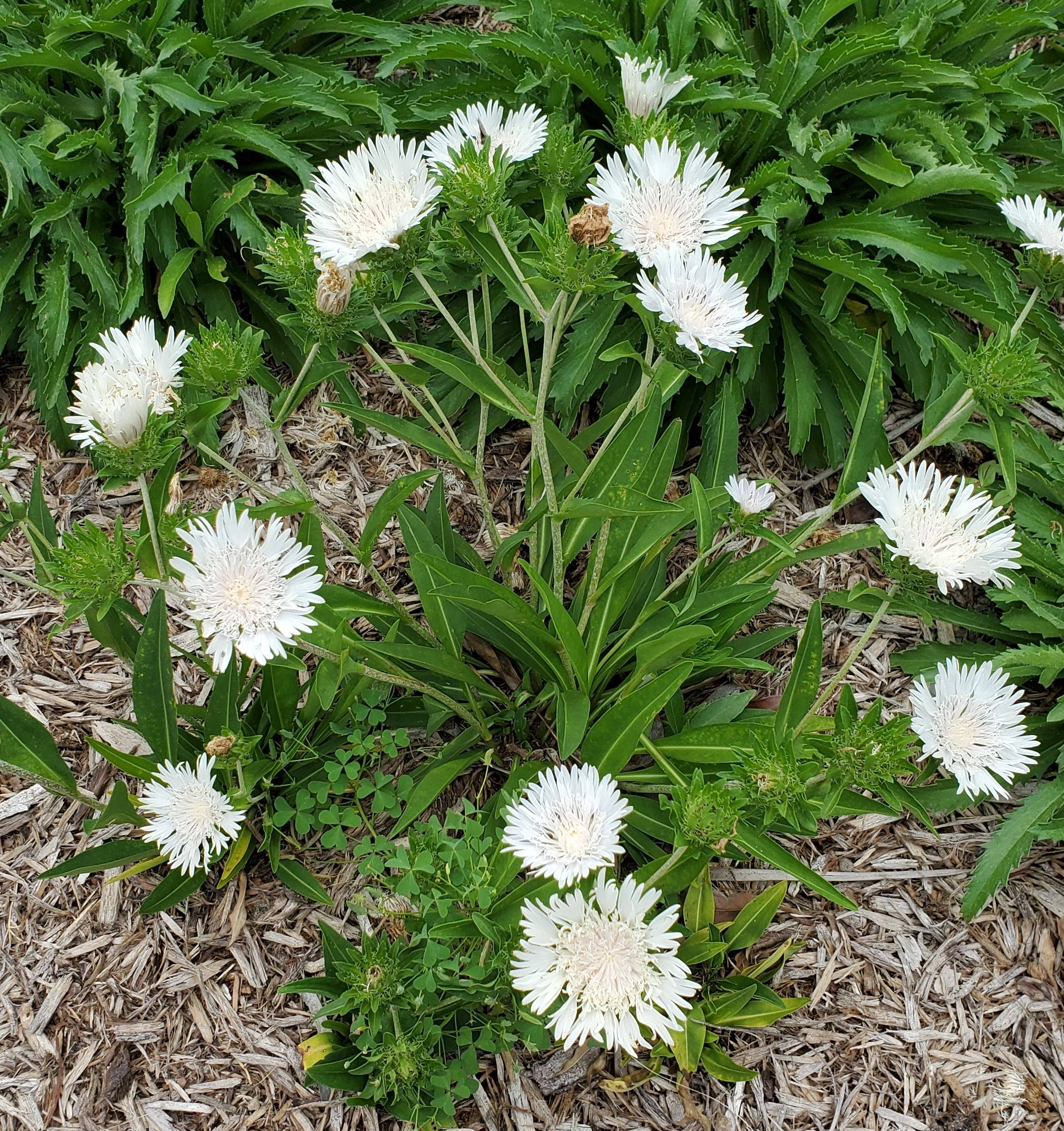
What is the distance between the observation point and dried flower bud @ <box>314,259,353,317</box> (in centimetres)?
170

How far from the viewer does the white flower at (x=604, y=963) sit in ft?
4.85

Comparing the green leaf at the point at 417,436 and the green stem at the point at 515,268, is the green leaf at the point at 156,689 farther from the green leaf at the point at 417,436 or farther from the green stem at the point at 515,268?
the green stem at the point at 515,268

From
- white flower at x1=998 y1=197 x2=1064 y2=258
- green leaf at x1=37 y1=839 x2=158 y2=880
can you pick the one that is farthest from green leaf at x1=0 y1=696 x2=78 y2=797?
white flower at x1=998 y1=197 x2=1064 y2=258

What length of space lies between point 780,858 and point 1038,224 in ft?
4.60

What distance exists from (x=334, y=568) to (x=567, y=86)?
148cm

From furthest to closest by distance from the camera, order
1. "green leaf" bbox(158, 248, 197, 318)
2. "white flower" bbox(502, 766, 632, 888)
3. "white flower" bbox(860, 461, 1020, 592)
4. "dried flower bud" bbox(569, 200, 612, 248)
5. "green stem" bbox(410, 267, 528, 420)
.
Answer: "green leaf" bbox(158, 248, 197, 318), "green stem" bbox(410, 267, 528, 420), "white flower" bbox(860, 461, 1020, 592), "dried flower bud" bbox(569, 200, 612, 248), "white flower" bbox(502, 766, 632, 888)

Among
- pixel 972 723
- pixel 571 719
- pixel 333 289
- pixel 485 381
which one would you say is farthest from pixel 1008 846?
pixel 333 289

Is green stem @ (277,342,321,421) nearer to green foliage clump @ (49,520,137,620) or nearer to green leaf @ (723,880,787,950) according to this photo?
green foliage clump @ (49,520,137,620)

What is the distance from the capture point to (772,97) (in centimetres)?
257

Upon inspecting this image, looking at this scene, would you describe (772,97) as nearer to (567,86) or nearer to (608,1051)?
(567,86)

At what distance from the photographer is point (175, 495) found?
248cm

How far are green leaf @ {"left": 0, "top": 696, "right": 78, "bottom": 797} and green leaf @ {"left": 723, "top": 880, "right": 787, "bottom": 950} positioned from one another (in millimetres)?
1545

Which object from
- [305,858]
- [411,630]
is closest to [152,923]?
[305,858]

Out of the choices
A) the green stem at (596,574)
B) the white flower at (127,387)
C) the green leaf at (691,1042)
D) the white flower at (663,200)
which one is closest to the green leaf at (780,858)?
the green leaf at (691,1042)
